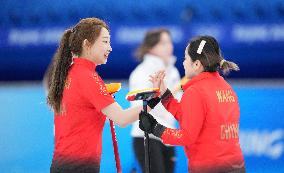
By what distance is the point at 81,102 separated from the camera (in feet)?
14.7

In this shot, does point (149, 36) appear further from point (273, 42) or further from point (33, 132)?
point (273, 42)

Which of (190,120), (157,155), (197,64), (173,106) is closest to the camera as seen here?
(190,120)

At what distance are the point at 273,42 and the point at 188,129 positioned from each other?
7.32 meters

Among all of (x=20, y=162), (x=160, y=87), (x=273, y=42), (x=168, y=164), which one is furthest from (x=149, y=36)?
(x=273, y=42)

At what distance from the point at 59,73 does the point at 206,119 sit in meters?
0.94

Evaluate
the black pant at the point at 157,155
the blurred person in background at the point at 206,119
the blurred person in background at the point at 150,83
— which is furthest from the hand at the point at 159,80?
the black pant at the point at 157,155

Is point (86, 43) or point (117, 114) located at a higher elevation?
point (86, 43)

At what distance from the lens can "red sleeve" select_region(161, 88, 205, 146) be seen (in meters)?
4.34

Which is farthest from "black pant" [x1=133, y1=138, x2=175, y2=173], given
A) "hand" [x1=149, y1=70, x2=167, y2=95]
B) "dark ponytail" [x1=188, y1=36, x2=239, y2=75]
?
"dark ponytail" [x1=188, y1=36, x2=239, y2=75]

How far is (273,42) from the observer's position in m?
11.4

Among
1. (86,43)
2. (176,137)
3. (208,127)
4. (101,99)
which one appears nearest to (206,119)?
(208,127)

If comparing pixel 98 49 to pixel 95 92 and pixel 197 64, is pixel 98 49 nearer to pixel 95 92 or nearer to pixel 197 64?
pixel 95 92

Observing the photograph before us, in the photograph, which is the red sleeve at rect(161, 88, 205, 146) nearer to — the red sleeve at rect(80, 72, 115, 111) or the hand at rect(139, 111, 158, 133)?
the hand at rect(139, 111, 158, 133)

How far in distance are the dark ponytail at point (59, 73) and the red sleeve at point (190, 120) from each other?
2.36ft
